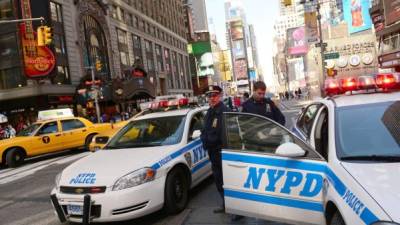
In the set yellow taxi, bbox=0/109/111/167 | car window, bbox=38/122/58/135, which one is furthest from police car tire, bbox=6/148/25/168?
car window, bbox=38/122/58/135

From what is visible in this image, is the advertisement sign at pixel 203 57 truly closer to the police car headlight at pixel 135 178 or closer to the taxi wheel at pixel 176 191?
the taxi wheel at pixel 176 191

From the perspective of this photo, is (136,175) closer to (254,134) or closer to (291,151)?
(254,134)

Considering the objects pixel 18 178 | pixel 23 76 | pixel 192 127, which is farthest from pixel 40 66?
pixel 192 127

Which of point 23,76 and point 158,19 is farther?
point 158,19

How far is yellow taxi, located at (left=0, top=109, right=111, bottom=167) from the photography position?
15270mm

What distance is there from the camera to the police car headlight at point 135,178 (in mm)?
5575

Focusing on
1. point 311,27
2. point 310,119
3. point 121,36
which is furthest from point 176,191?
point 121,36

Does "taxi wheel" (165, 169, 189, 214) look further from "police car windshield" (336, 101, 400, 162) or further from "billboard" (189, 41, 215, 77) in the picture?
"billboard" (189, 41, 215, 77)

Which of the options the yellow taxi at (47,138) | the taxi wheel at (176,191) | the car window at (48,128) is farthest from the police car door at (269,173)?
the car window at (48,128)

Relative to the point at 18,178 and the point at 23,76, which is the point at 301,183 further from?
the point at 23,76

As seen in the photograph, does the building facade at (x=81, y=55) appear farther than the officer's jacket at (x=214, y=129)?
Yes

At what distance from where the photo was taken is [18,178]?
1200 centimetres

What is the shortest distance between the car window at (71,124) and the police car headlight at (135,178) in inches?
477

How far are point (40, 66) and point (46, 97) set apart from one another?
246cm
